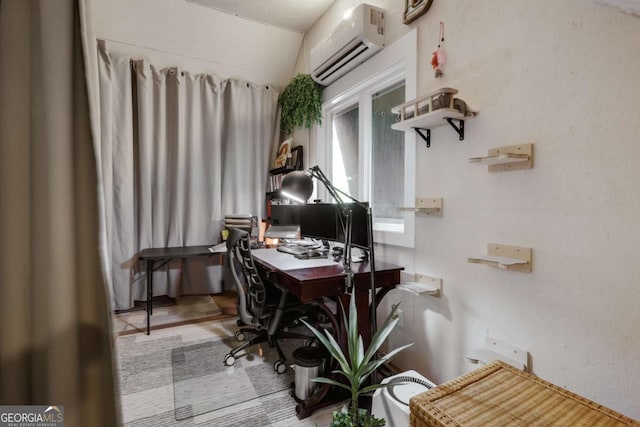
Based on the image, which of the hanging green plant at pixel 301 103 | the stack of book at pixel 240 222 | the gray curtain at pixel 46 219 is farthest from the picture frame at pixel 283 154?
the gray curtain at pixel 46 219

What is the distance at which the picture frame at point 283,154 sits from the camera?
339 centimetres

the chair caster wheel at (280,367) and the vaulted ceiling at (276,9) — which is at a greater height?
the vaulted ceiling at (276,9)

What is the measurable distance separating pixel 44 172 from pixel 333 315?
58.3 inches

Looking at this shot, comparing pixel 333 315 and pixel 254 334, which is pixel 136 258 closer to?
pixel 254 334

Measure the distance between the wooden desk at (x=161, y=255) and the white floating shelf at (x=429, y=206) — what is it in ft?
6.79

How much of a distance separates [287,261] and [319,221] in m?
0.48

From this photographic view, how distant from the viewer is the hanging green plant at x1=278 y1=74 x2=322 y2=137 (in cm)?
291

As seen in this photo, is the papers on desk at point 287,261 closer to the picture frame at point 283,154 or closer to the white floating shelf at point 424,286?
the white floating shelf at point 424,286

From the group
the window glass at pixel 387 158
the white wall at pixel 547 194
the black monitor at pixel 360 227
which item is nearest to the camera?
the white wall at pixel 547 194

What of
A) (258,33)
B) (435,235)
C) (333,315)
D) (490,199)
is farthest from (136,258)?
(490,199)

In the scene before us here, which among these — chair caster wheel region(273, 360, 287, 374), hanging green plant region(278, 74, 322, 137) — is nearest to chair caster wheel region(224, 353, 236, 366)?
chair caster wheel region(273, 360, 287, 374)

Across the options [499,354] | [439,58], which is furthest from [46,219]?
[439,58]

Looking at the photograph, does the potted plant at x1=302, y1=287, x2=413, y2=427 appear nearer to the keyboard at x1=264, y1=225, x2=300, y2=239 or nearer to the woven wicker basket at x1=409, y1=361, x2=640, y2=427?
the woven wicker basket at x1=409, y1=361, x2=640, y2=427

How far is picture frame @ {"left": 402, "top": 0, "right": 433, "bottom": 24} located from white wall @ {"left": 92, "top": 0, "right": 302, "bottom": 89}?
5.82ft
